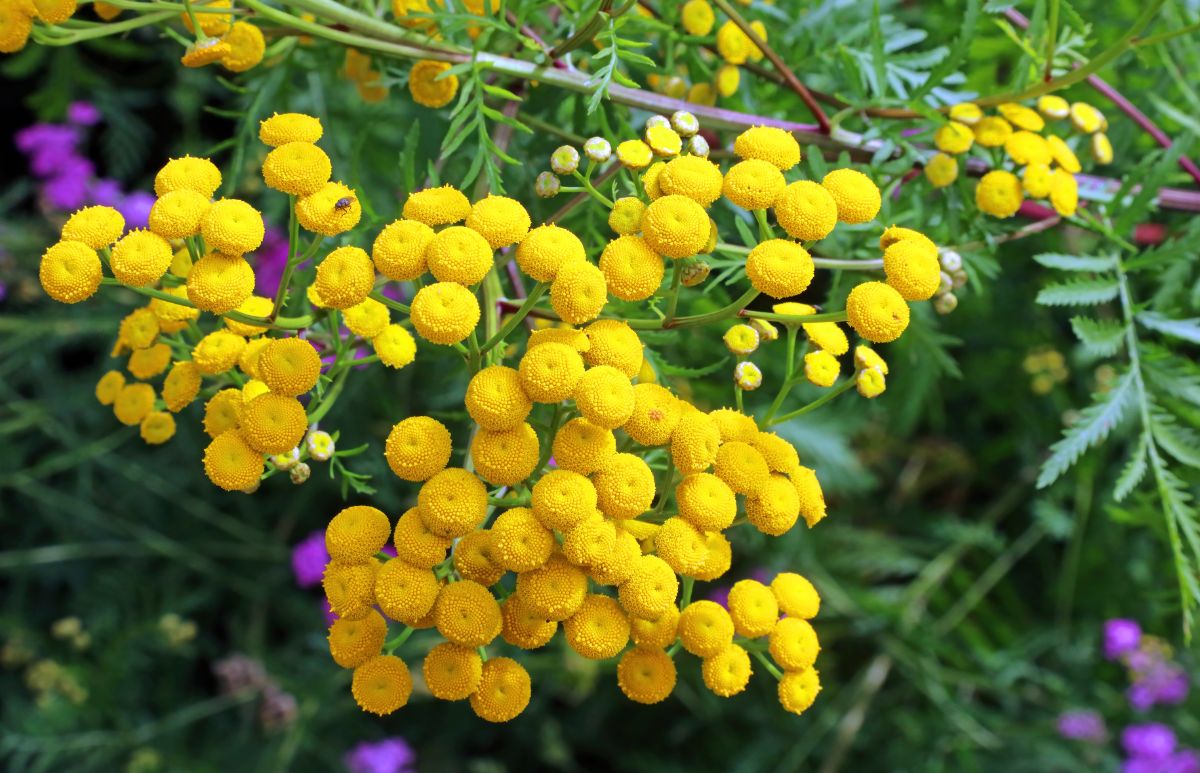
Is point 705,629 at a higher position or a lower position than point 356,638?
higher

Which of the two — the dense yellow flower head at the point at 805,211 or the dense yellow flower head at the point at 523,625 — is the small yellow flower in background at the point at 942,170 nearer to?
the dense yellow flower head at the point at 805,211

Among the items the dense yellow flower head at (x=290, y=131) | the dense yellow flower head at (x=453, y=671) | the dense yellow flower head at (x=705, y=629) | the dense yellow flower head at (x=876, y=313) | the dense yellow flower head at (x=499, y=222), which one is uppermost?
the dense yellow flower head at (x=876, y=313)

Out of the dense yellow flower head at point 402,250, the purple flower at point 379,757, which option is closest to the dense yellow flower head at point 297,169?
the dense yellow flower head at point 402,250

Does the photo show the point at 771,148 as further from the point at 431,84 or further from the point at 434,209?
the point at 431,84

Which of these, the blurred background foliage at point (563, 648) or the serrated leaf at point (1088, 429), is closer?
the serrated leaf at point (1088, 429)

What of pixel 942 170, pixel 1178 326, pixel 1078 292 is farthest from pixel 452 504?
pixel 1178 326

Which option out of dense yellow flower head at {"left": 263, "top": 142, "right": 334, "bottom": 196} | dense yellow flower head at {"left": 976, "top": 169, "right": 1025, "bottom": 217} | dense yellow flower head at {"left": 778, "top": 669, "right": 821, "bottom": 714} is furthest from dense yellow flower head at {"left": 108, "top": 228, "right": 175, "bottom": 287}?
dense yellow flower head at {"left": 976, "top": 169, "right": 1025, "bottom": 217}
